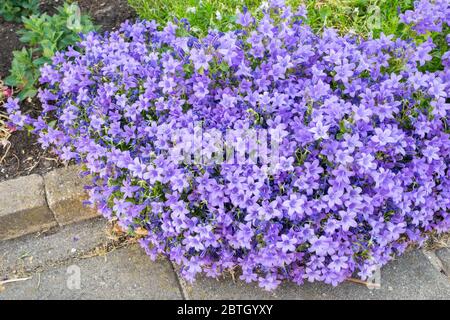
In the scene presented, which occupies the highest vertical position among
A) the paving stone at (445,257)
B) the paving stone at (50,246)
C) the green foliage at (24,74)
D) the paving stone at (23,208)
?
the green foliage at (24,74)

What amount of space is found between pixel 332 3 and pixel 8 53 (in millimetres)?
2486

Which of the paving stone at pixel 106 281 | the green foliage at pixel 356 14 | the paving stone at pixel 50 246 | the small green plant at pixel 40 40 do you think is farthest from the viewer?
the green foliage at pixel 356 14

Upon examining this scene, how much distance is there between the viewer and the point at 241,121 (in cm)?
248

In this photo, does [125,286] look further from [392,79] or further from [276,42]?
[392,79]

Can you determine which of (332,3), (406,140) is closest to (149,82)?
(406,140)

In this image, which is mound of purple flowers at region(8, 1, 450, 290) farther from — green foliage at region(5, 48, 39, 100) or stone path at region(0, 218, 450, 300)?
green foliage at region(5, 48, 39, 100)

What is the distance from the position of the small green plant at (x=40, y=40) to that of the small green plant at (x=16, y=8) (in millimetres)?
572

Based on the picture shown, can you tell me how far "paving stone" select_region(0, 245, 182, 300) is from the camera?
109 inches

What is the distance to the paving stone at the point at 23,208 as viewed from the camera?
9.90 feet

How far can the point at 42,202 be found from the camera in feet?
9.97

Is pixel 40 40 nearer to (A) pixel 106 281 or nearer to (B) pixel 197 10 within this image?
(B) pixel 197 10

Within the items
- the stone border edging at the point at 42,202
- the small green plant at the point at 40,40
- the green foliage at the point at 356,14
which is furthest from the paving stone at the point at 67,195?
the green foliage at the point at 356,14

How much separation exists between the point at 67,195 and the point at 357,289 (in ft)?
5.77

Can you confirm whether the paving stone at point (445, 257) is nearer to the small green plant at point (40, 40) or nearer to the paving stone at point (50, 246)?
Answer: the paving stone at point (50, 246)
